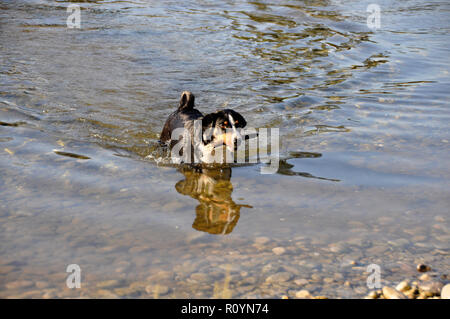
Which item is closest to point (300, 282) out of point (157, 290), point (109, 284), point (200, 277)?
point (200, 277)

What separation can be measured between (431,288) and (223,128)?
2.84 meters

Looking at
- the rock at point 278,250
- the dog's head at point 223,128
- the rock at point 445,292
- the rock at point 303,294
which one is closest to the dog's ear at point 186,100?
the dog's head at point 223,128

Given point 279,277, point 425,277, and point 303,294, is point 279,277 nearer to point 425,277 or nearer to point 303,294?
point 303,294

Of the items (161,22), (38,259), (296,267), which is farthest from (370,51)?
(38,259)

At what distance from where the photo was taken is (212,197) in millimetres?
5699

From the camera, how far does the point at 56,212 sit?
498 cm

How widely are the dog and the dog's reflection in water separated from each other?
0.89 feet

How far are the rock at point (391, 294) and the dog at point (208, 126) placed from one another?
244 cm

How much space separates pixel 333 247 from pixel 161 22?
36.2ft
